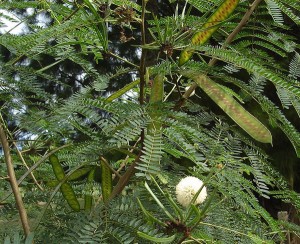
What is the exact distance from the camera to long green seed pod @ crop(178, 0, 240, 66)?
2.04 feet

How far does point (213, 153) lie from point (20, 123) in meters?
0.32

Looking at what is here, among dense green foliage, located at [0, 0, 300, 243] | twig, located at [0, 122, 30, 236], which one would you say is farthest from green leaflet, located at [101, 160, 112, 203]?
twig, located at [0, 122, 30, 236]

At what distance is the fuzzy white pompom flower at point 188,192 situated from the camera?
615 millimetres

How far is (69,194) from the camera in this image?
2.35 feet

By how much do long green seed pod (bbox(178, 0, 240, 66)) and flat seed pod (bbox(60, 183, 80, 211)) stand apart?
244mm

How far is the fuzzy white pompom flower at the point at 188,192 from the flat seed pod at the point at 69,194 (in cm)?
17

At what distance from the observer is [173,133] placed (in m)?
0.62

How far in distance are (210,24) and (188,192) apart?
0.71ft

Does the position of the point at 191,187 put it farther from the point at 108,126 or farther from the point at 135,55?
the point at 135,55

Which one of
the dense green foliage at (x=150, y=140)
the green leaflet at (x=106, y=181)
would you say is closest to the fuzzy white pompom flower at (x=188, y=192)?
the dense green foliage at (x=150, y=140)

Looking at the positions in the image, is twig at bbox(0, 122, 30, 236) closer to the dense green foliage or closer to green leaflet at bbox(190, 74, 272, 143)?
the dense green foliage

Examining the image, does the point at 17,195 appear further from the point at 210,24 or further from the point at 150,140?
the point at 210,24

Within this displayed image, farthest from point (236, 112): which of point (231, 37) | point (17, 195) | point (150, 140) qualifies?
point (17, 195)

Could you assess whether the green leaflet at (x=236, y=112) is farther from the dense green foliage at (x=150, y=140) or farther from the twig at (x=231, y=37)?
the twig at (x=231, y=37)
